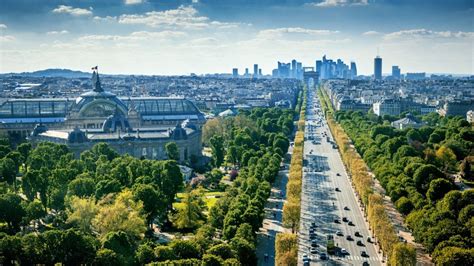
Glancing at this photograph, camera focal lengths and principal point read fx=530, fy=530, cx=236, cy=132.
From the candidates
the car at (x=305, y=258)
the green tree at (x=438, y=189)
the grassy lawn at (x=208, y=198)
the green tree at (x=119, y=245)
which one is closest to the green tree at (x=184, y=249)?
the green tree at (x=119, y=245)

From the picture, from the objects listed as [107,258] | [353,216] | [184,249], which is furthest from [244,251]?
[353,216]

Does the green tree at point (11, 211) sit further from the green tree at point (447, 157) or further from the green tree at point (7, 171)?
the green tree at point (447, 157)

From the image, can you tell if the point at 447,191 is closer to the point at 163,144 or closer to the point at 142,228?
the point at 142,228

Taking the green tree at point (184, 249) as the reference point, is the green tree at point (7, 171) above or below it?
above

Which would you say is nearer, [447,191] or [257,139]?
[447,191]

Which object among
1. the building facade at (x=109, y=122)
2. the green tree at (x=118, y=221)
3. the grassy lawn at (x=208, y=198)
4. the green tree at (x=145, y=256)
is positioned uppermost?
the building facade at (x=109, y=122)

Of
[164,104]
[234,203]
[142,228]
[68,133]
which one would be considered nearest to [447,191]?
[234,203]

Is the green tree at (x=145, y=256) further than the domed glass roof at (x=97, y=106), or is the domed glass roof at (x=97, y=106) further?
the domed glass roof at (x=97, y=106)

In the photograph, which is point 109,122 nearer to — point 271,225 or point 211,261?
point 271,225
